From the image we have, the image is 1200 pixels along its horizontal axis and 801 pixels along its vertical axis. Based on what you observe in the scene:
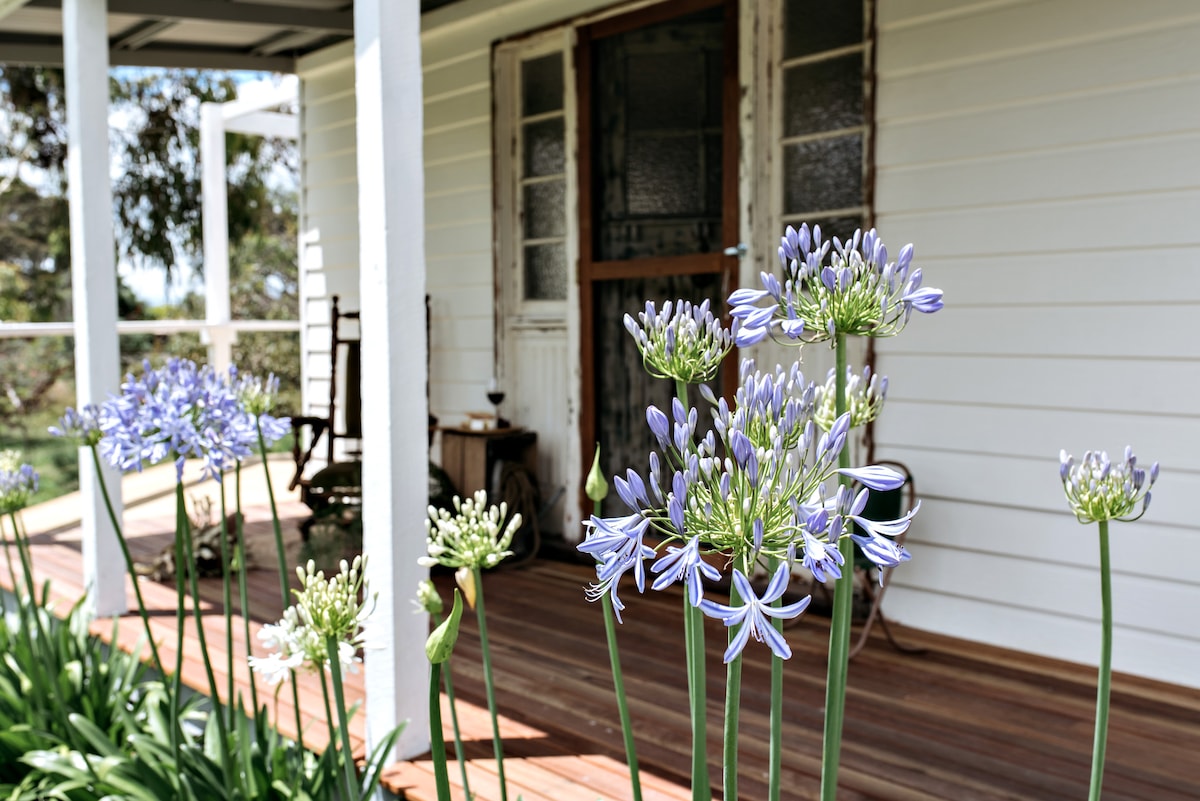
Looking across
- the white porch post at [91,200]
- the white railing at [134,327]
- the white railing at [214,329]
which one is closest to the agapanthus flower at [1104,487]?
the white porch post at [91,200]

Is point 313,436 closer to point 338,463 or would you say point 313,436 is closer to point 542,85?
point 338,463

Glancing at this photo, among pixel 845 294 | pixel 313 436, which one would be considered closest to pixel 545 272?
pixel 313 436

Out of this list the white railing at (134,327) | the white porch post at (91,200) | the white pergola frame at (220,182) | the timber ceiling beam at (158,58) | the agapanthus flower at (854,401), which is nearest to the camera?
the agapanthus flower at (854,401)

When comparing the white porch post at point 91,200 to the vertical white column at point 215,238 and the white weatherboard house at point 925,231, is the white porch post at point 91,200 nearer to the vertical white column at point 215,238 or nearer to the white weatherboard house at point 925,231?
the white weatherboard house at point 925,231

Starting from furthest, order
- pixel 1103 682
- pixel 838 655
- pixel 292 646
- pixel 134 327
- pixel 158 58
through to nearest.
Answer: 1. pixel 134 327
2. pixel 158 58
3. pixel 292 646
4. pixel 1103 682
5. pixel 838 655

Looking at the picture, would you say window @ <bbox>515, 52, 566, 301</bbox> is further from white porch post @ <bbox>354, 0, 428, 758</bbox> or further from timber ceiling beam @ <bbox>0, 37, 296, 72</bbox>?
white porch post @ <bbox>354, 0, 428, 758</bbox>

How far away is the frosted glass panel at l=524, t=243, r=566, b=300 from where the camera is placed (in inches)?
210

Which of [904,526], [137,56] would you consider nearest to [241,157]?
[137,56]

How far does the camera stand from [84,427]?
252 centimetres

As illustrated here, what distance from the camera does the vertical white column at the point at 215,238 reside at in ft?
25.8

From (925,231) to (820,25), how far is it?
0.93 meters

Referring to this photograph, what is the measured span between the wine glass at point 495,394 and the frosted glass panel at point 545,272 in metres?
0.46

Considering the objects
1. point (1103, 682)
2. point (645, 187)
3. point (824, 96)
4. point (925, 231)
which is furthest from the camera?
point (645, 187)

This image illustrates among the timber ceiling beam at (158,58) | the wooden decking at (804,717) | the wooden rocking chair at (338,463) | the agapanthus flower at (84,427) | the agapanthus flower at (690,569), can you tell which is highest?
the timber ceiling beam at (158,58)
